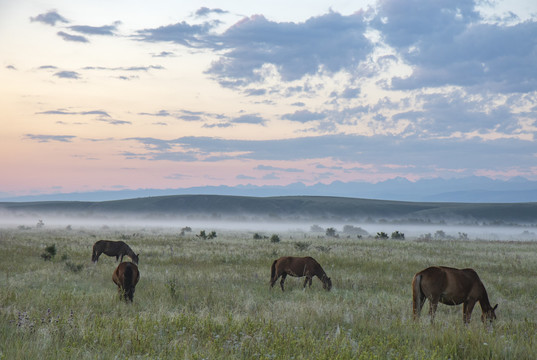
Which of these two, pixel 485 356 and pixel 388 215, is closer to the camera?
pixel 485 356

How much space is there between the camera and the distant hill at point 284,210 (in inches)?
6117

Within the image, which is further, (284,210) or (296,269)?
(284,210)

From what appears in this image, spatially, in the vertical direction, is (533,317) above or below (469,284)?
below

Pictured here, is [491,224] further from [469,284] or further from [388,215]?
[469,284]

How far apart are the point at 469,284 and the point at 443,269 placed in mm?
642

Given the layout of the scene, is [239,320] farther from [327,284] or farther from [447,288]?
[327,284]

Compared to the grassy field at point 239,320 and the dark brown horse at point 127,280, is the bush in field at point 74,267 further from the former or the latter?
the dark brown horse at point 127,280

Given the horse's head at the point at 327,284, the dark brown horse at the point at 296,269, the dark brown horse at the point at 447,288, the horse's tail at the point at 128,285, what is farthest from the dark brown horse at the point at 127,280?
the dark brown horse at the point at 447,288

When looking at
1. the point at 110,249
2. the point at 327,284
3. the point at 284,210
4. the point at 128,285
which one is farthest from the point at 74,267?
the point at 284,210

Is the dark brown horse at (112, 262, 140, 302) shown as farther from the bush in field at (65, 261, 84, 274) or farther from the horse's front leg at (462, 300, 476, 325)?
the horse's front leg at (462, 300, 476, 325)

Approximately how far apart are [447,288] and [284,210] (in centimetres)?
16701

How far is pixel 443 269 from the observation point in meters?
9.39

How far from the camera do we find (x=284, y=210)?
176000 millimetres

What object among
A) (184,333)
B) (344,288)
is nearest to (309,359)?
(184,333)
